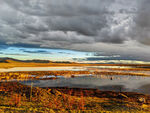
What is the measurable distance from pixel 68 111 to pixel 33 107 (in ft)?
11.7

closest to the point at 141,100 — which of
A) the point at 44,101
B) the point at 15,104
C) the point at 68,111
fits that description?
the point at 68,111

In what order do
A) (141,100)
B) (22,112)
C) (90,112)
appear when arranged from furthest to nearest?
(141,100) < (90,112) < (22,112)

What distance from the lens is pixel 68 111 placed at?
39.2 ft

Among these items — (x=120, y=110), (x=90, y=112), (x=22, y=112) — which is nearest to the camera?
(x=22, y=112)

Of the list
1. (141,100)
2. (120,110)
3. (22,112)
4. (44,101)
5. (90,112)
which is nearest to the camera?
(22,112)

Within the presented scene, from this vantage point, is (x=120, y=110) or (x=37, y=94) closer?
(x=120, y=110)

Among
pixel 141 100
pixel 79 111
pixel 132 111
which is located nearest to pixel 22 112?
pixel 79 111

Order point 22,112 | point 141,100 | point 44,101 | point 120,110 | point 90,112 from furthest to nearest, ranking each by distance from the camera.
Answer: point 141,100, point 44,101, point 120,110, point 90,112, point 22,112

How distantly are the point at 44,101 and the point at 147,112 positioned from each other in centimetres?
1089

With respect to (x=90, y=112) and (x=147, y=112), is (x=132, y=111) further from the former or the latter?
(x=90, y=112)

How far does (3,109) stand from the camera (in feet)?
37.9

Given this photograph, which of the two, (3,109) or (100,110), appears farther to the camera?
(100,110)

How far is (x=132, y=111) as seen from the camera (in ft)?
41.0

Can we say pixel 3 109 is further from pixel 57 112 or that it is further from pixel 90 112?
pixel 90 112
